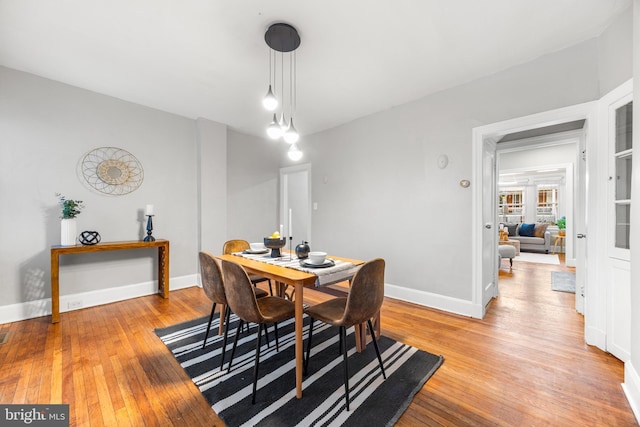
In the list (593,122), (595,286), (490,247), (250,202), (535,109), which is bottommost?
(595,286)

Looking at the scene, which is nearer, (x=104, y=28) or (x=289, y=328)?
(x=104, y=28)

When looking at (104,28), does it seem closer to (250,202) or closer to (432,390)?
(250,202)

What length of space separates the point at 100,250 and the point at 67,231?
1.18 ft

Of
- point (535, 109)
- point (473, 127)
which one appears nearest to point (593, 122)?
point (535, 109)

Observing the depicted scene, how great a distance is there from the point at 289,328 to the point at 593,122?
10.6 feet

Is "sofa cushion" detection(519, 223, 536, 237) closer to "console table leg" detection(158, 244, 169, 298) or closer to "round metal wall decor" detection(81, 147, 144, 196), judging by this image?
"console table leg" detection(158, 244, 169, 298)

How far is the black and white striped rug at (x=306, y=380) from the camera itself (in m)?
1.48

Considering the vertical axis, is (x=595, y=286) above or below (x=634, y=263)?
below

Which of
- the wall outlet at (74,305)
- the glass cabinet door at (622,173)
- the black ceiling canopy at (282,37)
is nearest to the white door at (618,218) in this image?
the glass cabinet door at (622,173)

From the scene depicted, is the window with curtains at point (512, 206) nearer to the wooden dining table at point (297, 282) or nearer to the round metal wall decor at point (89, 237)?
the wooden dining table at point (297, 282)

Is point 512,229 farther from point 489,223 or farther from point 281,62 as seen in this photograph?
point 281,62

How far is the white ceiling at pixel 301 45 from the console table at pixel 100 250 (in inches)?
72.2

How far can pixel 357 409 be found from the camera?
4.99 ft

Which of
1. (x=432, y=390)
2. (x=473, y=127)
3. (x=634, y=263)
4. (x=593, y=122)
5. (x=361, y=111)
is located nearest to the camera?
(x=634, y=263)
